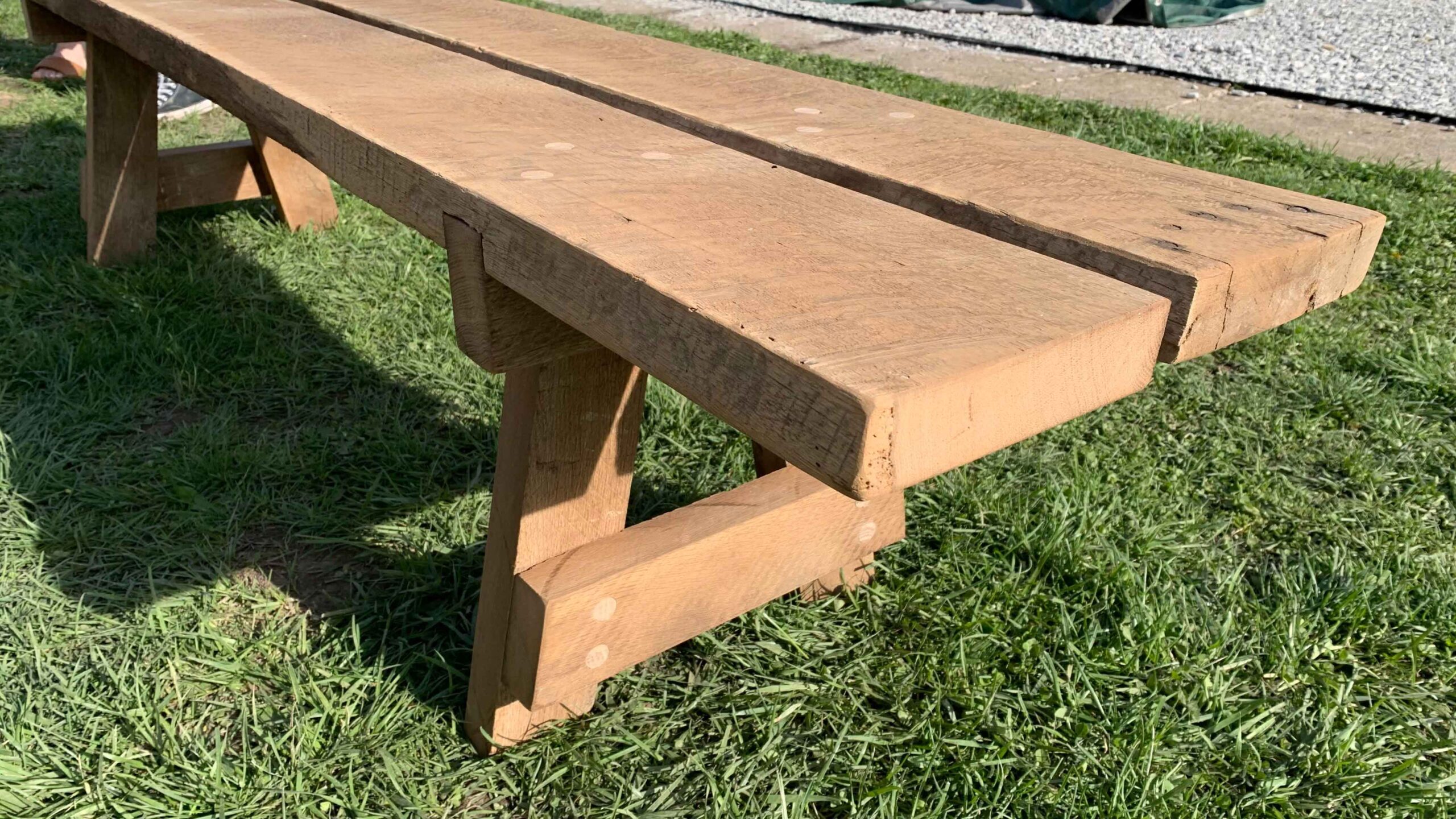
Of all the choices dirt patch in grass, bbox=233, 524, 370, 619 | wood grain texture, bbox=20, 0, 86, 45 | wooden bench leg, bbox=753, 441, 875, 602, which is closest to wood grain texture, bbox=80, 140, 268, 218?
wood grain texture, bbox=20, 0, 86, 45

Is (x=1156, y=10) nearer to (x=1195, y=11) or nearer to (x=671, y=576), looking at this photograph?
(x=1195, y=11)

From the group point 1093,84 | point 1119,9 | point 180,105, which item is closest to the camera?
point 180,105

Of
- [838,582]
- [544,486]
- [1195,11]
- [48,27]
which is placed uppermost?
[1195,11]

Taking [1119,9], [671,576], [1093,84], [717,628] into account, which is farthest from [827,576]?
[1119,9]

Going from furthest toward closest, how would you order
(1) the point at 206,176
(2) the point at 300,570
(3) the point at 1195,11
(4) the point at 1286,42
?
(3) the point at 1195,11 → (4) the point at 1286,42 → (1) the point at 206,176 → (2) the point at 300,570

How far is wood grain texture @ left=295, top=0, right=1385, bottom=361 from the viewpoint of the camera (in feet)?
3.02

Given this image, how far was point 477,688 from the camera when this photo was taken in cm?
137

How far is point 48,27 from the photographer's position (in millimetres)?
2717

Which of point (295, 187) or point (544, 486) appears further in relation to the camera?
point (295, 187)

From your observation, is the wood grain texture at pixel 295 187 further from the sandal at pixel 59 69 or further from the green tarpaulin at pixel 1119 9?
the green tarpaulin at pixel 1119 9

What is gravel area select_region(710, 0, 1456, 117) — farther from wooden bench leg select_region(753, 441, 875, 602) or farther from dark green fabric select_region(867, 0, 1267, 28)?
wooden bench leg select_region(753, 441, 875, 602)

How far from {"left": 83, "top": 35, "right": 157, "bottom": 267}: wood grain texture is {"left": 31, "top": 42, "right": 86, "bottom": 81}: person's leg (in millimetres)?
2113

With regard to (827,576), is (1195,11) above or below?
above

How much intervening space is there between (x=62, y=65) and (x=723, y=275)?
187 inches
